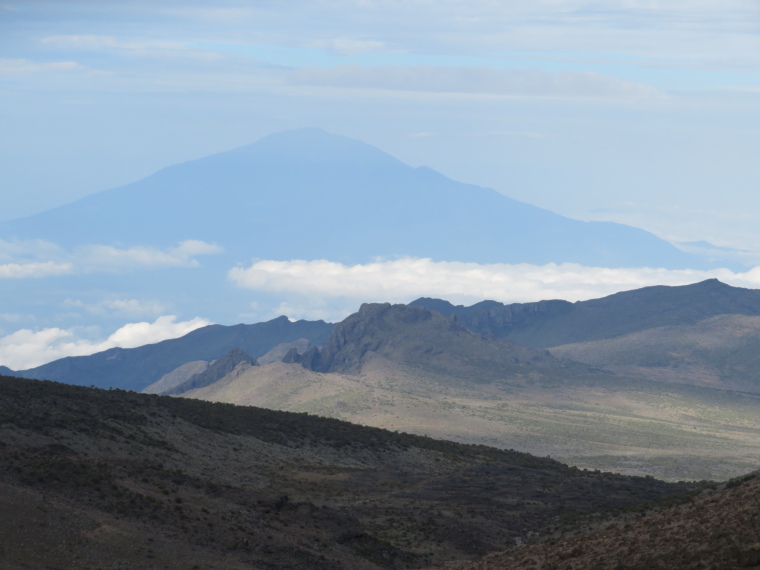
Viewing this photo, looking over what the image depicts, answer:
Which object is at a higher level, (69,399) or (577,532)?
(69,399)

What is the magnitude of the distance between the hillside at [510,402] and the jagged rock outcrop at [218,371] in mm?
6866

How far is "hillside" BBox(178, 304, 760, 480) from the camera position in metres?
118

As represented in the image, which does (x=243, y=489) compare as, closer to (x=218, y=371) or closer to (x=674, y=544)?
(x=674, y=544)

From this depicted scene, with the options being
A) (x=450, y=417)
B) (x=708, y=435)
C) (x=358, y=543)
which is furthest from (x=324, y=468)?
(x=708, y=435)

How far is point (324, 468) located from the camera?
6819 centimetres

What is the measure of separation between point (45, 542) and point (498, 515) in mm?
26682

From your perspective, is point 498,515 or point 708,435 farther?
point 708,435

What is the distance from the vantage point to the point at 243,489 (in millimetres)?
52125

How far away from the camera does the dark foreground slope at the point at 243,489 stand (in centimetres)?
3844

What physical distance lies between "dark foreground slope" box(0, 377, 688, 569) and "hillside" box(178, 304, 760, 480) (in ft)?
119

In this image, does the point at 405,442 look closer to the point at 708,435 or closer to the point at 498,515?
the point at 498,515

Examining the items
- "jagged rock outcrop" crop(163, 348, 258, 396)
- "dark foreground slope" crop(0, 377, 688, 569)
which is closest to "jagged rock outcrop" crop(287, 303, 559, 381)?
"jagged rock outcrop" crop(163, 348, 258, 396)

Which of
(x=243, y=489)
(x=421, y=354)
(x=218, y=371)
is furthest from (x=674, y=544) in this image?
(x=421, y=354)

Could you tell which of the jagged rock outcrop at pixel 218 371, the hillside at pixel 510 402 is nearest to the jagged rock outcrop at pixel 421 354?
the hillside at pixel 510 402
